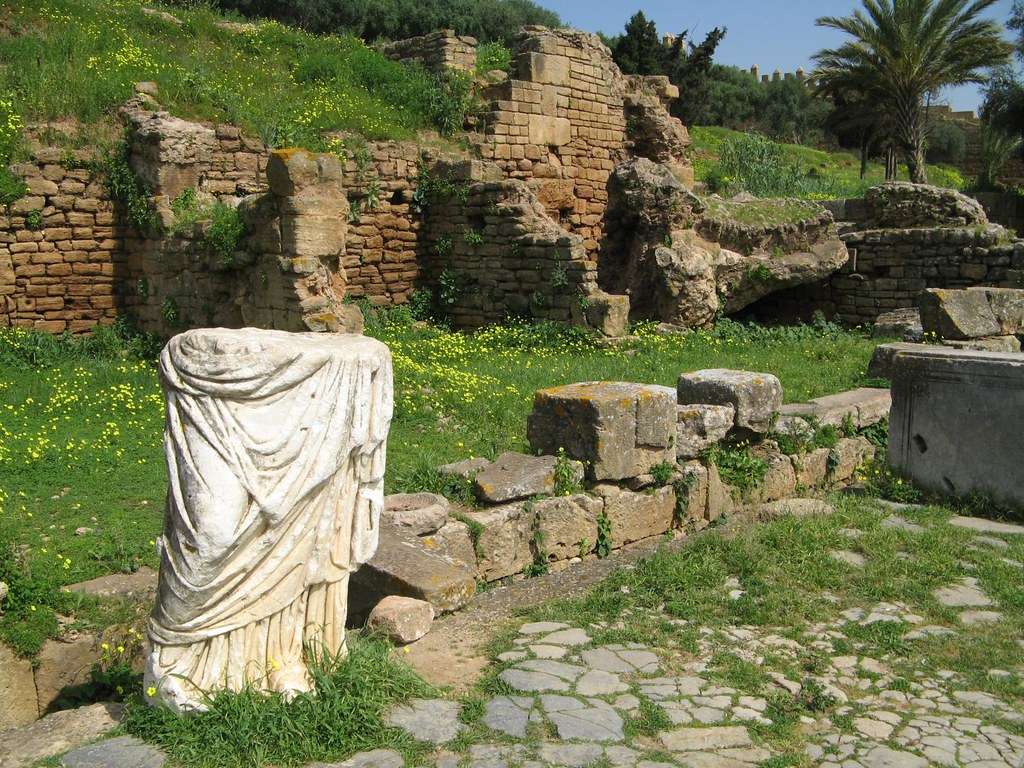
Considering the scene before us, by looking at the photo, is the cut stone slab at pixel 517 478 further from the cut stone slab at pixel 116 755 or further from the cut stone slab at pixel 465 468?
the cut stone slab at pixel 116 755

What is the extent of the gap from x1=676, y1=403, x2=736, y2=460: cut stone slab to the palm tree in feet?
66.6

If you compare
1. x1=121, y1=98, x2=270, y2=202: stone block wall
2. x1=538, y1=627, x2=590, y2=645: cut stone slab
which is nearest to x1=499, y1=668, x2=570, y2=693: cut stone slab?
x1=538, y1=627, x2=590, y2=645: cut stone slab

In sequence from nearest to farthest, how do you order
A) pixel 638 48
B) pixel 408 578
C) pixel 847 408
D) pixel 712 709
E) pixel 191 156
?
pixel 712 709 → pixel 408 578 → pixel 847 408 → pixel 191 156 → pixel 638 48

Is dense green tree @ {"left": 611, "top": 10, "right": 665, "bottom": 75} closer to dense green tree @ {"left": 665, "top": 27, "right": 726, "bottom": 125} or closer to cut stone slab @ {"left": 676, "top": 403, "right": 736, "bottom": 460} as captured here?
dense green tree @ {"left": 665, "top": 27, "right": 726, "bottom": 125}

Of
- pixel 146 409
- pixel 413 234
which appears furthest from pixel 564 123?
pixel 146 409

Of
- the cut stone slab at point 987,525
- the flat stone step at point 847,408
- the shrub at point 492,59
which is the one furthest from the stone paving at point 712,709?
the shrub at point 492,59

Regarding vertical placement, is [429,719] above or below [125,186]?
below

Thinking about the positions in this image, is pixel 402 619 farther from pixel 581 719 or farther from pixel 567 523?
pixel 567 523

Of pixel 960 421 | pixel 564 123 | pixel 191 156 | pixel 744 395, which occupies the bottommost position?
pixel 960 421

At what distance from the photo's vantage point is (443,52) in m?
17.1

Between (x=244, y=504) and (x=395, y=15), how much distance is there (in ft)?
104

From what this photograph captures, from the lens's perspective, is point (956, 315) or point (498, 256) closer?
point (956, 315)

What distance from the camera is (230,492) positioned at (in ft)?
11.5

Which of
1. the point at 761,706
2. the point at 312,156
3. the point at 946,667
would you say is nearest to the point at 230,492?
the point at 761,706
